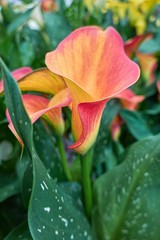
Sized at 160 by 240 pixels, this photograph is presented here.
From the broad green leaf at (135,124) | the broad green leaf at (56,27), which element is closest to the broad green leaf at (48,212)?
the broad green leaf at (135,124)

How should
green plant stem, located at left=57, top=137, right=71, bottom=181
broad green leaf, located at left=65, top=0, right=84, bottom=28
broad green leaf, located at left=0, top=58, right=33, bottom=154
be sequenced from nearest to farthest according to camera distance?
1. broad green leaf, located at left=0, top=58, right=33, bottom=154
2. green plant stem, located at left=57, top=137, right=71, bottom=181
3. broad green leaf, located at left=65, top=0, right=84, bottom=28

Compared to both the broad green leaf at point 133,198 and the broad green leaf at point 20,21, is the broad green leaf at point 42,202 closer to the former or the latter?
the broad green leaf at point 133,198

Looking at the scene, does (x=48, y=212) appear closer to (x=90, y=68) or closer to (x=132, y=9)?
(x=90, y=68)

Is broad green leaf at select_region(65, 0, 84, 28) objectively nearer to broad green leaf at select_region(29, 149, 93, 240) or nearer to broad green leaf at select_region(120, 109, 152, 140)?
broad green leaf at select_region(120, 109, 152, 140)

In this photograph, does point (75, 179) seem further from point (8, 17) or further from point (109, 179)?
point (8, 17)

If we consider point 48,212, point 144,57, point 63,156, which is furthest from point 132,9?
point 48,212

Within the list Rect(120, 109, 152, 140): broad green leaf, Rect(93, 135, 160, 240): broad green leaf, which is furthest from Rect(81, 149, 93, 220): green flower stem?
Rect(120, 109, 152, 140): broad green leaf

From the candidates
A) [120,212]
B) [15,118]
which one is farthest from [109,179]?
[15,118]
